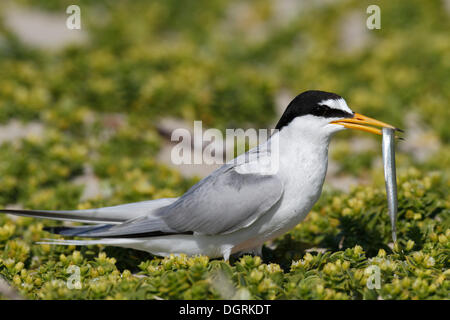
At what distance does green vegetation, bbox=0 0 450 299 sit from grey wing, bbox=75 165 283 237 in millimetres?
276

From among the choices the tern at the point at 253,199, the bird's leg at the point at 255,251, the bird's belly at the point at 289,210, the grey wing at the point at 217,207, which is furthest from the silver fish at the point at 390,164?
the bird's leg at the point at 255,251

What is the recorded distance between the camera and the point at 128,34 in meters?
11.3

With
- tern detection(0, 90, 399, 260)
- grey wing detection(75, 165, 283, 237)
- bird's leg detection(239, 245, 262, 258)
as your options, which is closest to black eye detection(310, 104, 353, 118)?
tern detection(0, 90, 399, 260)

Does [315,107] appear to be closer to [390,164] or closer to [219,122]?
[390,164]

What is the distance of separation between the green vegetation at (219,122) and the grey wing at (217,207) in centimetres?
28

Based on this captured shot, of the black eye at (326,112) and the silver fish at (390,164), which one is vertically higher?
the black eye at (326,112)

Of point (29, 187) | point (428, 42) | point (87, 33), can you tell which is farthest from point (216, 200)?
point (87, 33)

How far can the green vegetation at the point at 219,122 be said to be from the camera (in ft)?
12.5

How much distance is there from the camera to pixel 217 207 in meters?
4.08

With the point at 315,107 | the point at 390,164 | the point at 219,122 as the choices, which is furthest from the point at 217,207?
the point at 219,122

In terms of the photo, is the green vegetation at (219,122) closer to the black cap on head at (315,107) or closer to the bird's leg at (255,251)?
the bird's leg at (255,251)

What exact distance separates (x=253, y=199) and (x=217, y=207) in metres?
0.30

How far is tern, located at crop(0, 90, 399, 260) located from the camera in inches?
155
